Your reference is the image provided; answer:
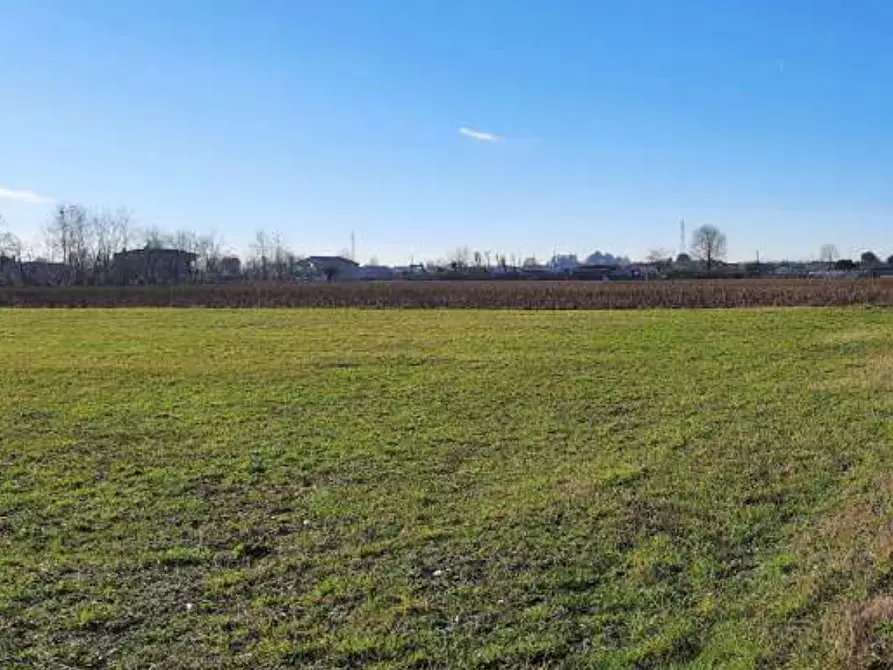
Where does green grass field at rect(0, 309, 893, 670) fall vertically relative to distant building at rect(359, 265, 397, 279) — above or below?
below

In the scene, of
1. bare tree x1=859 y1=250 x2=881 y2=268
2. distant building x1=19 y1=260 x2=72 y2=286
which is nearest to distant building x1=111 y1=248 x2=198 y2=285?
distant building x1=19 y1=260 x2=72 y2=286

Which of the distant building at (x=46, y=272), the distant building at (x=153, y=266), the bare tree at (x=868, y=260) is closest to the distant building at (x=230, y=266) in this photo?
the distant building at (x=153, y=266)

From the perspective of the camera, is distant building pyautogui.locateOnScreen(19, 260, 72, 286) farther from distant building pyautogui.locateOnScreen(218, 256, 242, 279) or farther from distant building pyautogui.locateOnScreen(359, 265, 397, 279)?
distant building pyautogui.locateOnScreen(359, 265, 397, 279)

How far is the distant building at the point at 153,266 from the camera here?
116 meters

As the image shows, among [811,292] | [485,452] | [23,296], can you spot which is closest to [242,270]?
[23,296]

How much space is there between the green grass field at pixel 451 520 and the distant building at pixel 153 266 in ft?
345

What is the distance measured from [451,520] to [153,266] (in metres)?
121

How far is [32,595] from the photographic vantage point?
576 cm

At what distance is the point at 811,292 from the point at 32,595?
4743 centimetres

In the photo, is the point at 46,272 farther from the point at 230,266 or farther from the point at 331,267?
the point at 331,267

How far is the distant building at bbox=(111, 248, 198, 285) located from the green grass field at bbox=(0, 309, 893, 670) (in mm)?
105031

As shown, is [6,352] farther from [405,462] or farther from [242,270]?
[242,270]

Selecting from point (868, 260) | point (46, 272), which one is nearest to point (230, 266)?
point (46, 272)

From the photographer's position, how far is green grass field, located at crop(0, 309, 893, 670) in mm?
4914
